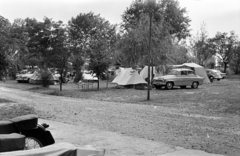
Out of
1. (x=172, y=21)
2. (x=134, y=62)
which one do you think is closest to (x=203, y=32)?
(x=172, y=21)

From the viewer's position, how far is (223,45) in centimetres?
7150

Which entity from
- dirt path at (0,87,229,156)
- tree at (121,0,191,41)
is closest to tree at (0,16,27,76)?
dirt path at (0,87,229,156)

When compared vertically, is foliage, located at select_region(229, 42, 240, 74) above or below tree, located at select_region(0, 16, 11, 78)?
above

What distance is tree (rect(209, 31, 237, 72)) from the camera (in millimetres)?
70000

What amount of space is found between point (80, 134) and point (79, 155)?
4.49 m

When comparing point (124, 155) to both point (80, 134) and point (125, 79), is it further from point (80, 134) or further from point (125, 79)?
point (125, 79)

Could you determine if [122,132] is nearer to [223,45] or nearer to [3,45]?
[3,45]

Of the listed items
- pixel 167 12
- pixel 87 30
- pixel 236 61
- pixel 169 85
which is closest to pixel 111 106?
pixel 169 85

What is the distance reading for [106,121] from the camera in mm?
10898

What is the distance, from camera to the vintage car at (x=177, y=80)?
29.0 metres

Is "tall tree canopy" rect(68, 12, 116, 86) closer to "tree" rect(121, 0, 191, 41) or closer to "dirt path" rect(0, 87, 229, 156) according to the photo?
"tree" rect(121, 0, 191, 41)

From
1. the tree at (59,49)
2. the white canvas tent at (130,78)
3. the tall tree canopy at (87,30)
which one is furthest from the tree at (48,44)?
the tall tree canopy at (87,30)

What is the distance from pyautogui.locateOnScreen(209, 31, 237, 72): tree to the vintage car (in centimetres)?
4237

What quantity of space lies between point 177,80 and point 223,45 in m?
45.9
